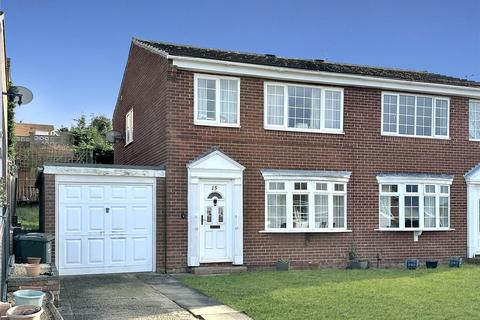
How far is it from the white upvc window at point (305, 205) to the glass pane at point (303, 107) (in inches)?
62.8

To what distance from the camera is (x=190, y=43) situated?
59.5ft

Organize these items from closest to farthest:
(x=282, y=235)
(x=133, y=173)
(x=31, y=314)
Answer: (x=31, y=314) → (x=133, y=173) → (x=282, y=235)

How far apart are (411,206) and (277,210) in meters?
4.38

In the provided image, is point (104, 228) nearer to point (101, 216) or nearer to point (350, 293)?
point (101, 216)

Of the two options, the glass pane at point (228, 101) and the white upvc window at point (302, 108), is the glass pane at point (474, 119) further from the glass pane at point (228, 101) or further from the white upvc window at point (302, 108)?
the glass pane at point (228, 101)

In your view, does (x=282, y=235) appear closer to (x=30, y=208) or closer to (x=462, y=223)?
(x=462, y=223)

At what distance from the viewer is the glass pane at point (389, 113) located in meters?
16.7

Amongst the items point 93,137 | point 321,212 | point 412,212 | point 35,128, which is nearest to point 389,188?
point 412,212

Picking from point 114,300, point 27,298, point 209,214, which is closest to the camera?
point 27,298

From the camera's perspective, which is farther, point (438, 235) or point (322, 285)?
point (438, 235)

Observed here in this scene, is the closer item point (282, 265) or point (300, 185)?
point (282, 265)

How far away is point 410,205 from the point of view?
655 inches

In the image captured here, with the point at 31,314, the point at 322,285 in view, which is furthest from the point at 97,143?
the point at 31,314

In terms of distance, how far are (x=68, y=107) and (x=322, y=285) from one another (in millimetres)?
36987
